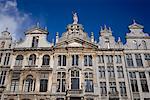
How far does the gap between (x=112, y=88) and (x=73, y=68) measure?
6.62 meters

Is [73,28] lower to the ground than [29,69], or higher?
higher

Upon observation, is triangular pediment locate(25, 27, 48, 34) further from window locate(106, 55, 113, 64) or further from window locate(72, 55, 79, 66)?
window locate(106, 55, 113, 64)

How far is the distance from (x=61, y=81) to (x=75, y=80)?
2.14 m

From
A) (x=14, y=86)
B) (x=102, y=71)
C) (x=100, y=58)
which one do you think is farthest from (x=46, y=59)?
(x=102, y=71)

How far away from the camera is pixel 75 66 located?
1390 inches

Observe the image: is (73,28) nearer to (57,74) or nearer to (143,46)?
(57,74)

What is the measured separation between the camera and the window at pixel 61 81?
3367 centimetres

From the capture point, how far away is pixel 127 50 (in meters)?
37.0

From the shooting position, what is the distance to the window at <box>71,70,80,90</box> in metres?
33.6

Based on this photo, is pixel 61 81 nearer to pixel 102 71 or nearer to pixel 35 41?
pixel 102 71

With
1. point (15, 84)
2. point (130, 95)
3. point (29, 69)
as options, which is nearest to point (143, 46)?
point (130, 95)

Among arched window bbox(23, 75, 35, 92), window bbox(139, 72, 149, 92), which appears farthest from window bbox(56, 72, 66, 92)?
window bbox(139, 72, 149, 92)

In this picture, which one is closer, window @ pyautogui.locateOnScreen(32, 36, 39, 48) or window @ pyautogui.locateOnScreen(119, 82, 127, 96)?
window @ pyautogui.locateOnScreen(119, 82, 127, 96)

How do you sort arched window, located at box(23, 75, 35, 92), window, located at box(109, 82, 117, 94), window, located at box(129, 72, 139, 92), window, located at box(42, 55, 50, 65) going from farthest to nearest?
window, located at box(42, 55, 50, 65), arched window, located at box(23, 75, 35, 92), window, located at box(129, 72, 139, 92), window, located at box(109, 82, 117, 94)
